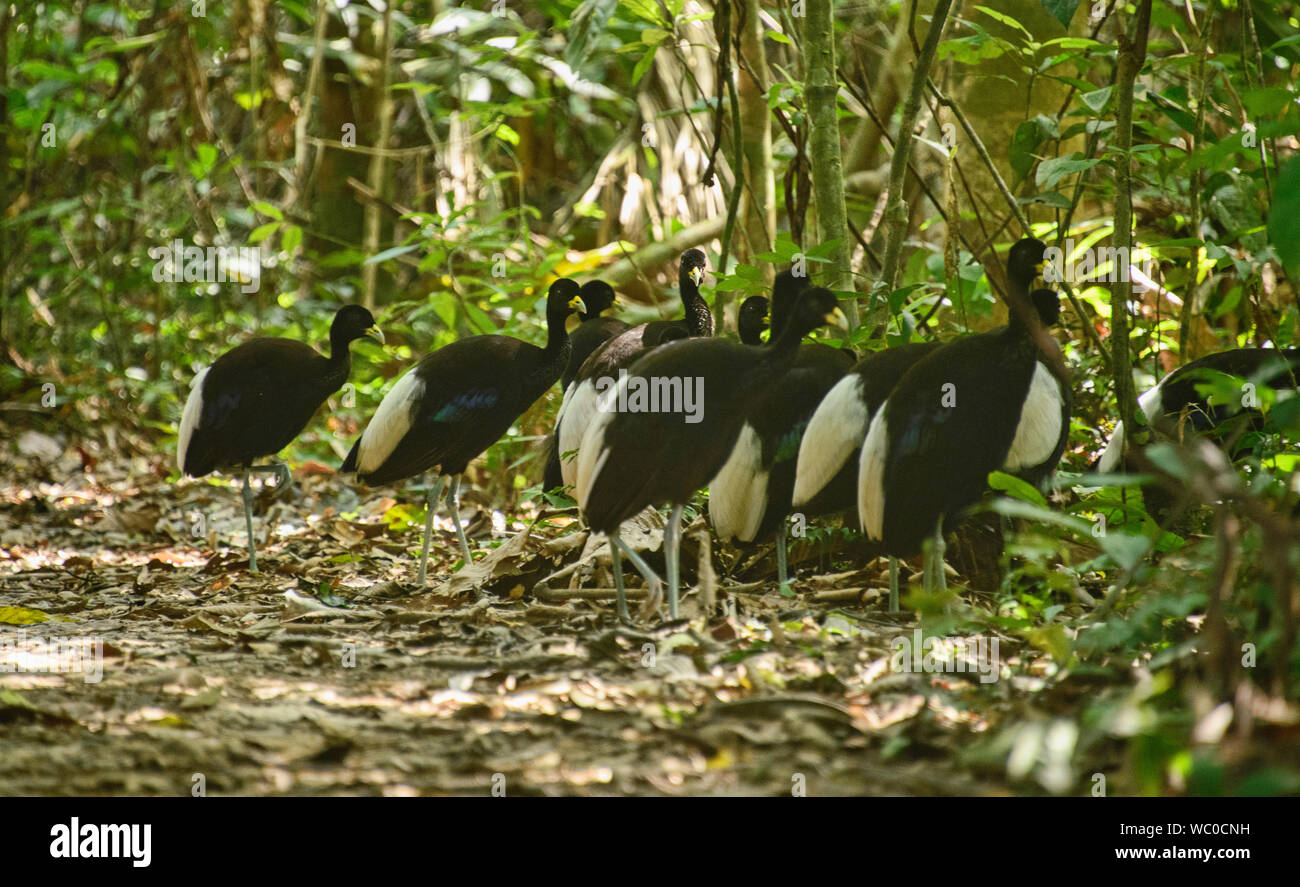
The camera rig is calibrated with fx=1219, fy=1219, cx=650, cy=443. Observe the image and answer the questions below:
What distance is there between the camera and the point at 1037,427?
12.6 ft

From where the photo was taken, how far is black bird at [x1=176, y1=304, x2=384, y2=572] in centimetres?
571

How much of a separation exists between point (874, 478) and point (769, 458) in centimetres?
65

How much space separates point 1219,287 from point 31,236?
821cm

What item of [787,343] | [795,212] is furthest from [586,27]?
[787,343]

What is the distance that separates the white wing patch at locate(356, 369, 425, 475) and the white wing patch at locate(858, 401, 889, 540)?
6.97 ft

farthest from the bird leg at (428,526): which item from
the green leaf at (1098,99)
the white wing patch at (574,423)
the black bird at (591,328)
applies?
the green leaf at (1098,99)

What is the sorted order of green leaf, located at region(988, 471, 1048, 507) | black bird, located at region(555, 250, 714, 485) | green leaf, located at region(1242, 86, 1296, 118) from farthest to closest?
black bird, located at region(555, 250, 714, 485), green leaf, located at region(988, 471, 1048, 507), green leaf, located at region(1242, 86, 1296, 118)

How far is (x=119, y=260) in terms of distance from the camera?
10.0 metres

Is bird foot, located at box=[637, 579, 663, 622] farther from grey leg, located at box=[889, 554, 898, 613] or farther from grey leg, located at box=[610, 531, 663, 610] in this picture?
grey leg, located at box=[889, 554, 898, 613]

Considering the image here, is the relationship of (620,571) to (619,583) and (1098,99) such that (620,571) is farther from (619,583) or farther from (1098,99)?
(1098,99)

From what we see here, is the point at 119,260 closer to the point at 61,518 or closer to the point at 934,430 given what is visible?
the point at 61,518

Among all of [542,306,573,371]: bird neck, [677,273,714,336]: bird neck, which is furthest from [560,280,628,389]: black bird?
[677,273,714,336]: bird neck

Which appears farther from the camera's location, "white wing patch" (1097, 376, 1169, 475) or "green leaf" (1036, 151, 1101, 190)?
"white wing patch" (1097, 376, 1169, 475)

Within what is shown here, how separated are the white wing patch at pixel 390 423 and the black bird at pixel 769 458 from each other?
1475mm
